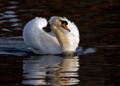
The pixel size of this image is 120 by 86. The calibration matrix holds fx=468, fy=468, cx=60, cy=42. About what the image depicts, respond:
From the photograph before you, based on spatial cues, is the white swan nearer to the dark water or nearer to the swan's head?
the swan's head

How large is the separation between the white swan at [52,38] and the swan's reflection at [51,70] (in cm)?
30

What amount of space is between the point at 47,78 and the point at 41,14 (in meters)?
7.36

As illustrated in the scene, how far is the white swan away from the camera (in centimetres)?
1057

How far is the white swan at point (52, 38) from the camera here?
1057 centimetres

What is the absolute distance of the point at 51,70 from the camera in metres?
8.88

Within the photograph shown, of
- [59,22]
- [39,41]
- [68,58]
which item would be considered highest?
[59,22]

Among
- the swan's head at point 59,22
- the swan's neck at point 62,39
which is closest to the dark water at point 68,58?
the swan's neck at point 62,39

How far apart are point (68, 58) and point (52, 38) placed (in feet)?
2.57

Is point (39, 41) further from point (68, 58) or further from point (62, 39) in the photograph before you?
point (68, 58)

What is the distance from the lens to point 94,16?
1480cm

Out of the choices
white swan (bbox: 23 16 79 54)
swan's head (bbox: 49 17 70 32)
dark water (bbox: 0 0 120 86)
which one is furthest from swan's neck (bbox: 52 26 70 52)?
dark water (bbox: 0 0 120 86)

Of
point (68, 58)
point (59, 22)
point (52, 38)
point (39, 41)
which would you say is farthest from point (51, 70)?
point (59, 22)

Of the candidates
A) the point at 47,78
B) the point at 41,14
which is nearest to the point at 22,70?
the point at 47,78

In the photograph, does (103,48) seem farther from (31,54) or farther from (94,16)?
(94,16)
